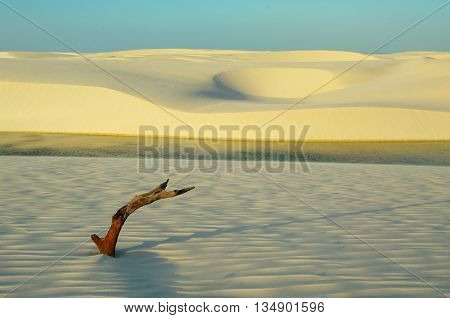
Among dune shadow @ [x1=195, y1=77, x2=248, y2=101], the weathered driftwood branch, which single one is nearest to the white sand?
dune shadow @ [x1=195, y1=77, x2=248, y2=101]

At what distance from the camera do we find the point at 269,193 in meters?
7.64

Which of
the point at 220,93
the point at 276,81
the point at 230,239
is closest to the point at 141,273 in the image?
the point at 230,239

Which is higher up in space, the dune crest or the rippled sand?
the dune crest

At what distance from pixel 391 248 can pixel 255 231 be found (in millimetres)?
1197

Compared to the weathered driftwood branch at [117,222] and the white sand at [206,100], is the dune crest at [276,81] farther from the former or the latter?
the weathered driftwood branch at [117,222]

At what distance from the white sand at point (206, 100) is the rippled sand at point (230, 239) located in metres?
13.0

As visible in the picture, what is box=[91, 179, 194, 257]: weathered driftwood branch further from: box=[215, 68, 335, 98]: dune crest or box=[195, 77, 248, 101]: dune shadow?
box=[215, 68, 335, 98]: dune crest

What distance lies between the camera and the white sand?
22.5 m

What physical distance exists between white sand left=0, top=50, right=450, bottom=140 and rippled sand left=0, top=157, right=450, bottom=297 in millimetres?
13033

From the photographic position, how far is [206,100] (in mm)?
30000

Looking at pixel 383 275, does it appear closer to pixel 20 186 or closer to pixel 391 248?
pixel 391 248

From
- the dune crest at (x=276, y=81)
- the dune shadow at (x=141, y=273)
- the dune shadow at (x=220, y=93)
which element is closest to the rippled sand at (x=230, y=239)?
the dune shadow at (x=141, y=273)

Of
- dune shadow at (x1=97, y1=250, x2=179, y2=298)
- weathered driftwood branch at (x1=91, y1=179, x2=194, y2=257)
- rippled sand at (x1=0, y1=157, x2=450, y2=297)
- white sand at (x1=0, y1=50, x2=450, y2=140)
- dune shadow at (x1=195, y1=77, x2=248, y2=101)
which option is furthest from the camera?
dune shadow at (x1=195, y1=77, x2=248, y2=101)
